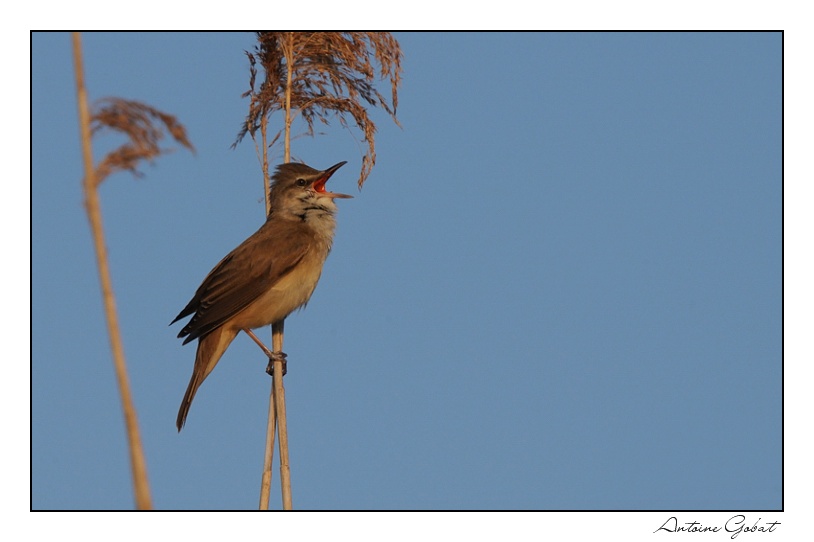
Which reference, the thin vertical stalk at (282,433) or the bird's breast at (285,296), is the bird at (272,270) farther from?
the thin vertical stalk at (282,433)

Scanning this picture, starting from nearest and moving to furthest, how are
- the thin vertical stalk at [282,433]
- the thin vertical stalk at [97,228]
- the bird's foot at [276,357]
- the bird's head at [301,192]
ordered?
the thin vertical stalk at [97,228]
the thin vertical stalk at [282,433]
the bird's foot at [276,357]
the bird's head at [301,192]

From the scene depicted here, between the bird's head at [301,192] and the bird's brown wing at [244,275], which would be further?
the bird's head at [301,192]

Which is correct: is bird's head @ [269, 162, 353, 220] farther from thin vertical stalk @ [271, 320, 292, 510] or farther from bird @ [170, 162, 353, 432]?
thin vertical stalk @ [271, 320, 292, 510]

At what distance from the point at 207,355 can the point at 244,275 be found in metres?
0.61

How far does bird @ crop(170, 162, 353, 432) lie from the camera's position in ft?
18.7

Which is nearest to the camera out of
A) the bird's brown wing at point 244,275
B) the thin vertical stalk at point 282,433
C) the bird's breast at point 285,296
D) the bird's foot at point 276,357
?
the thin vertical stalk at point 282,433

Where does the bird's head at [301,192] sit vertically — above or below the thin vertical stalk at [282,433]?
above

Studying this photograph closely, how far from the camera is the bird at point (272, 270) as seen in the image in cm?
570

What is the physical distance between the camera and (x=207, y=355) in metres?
5.64

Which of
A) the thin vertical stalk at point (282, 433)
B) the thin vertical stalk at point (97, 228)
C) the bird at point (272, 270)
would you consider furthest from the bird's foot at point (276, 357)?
the thin vertical stalk at point (97, 228)

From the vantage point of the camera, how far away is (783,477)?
4.54 meters
